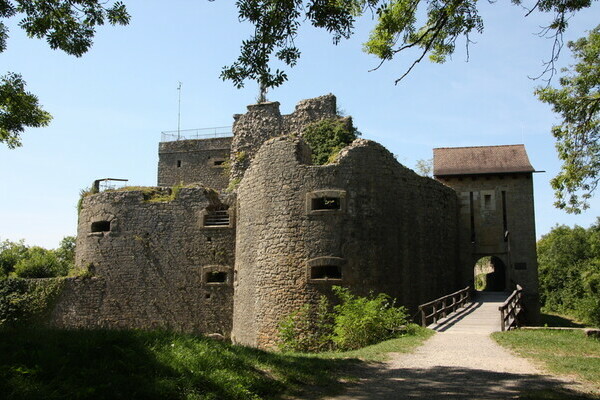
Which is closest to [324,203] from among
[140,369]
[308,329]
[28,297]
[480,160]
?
[308,329]

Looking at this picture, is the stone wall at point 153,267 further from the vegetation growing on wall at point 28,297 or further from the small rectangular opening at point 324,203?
the small rectangular opening at point 324,203

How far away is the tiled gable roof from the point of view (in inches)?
971

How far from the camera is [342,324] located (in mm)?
15023

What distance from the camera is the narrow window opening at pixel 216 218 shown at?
879 inches

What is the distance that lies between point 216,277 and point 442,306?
341 inches

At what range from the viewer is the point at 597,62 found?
58.1 feet

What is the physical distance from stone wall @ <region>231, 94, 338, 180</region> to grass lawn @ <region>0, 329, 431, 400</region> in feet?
56.0

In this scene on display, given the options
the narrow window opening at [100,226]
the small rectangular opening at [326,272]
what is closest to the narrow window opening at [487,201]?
the small rectangular opening at [326,272]

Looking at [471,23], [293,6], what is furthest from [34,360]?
[471,23]

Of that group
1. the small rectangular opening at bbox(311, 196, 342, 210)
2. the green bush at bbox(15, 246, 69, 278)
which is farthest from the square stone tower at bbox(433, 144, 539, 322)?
the green bush at bbox(15, 246, 69, 278)

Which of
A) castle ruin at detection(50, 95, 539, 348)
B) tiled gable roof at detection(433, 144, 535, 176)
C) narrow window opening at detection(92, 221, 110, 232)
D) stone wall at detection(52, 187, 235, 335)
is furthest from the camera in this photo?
tiled gable roof at detection(433, 144, 535, 176)

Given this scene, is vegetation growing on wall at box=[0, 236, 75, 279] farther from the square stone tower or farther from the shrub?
the square stone tower

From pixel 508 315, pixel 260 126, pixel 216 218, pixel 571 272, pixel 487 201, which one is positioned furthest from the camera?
pixel 571 272

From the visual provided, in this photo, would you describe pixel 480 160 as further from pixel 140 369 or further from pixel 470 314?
pixel 140 369
